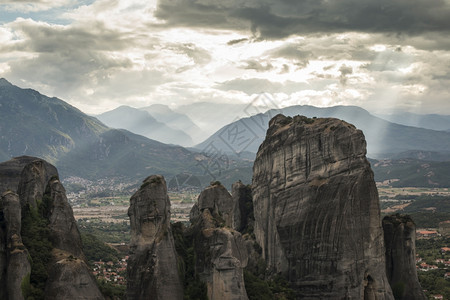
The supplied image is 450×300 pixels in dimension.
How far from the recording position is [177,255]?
4856 cm

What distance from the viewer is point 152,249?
46.4 m

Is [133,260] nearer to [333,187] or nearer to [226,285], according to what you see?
[226,285]

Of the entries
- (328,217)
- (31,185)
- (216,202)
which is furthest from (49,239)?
(328,217)

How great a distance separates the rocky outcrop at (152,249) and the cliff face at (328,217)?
13803mm

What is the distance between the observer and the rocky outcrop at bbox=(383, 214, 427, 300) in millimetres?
56188

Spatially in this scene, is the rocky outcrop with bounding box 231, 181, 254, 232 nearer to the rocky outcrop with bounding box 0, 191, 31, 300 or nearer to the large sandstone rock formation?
the large sandstone rock formation

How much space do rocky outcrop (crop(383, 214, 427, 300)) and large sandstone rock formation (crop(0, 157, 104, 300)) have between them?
2925cm

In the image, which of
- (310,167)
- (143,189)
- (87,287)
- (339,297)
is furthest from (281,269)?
(87,287)

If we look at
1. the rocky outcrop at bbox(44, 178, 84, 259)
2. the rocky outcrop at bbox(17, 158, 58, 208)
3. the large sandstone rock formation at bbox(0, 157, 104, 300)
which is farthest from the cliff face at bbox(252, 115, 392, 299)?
the rocky outcrop at bbox(17, 158, 58, 208)

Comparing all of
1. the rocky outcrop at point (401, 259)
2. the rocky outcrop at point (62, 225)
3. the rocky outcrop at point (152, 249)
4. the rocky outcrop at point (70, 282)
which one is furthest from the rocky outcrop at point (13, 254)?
the rocky outcrop at point (401, 259)

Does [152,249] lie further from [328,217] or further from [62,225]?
[328,217]

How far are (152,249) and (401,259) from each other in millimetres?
25366

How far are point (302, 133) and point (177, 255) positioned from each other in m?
17.7

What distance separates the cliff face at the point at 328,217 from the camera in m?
52.5
